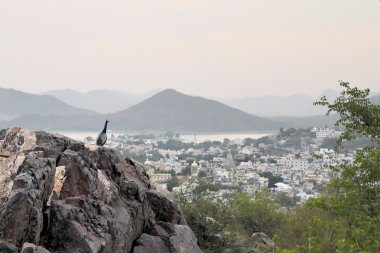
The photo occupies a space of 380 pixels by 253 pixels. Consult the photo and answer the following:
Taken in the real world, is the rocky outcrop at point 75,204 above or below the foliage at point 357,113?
below

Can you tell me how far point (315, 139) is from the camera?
176 metres

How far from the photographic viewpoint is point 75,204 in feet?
34.0

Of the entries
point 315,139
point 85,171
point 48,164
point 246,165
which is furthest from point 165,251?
point 315,139

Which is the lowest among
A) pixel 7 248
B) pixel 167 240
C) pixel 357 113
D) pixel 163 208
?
pixel 167 240

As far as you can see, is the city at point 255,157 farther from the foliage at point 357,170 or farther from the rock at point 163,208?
the foliage at point 357,170

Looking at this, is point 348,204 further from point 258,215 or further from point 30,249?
point 258,215

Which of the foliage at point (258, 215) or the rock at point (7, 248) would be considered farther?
the foliage at point (258, 215)

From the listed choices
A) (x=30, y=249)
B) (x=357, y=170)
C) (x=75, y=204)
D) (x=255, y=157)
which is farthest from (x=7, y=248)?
(x=255, y=157)

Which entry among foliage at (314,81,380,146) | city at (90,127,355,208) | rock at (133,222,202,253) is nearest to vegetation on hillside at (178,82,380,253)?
foliage at (314,81,380,146)

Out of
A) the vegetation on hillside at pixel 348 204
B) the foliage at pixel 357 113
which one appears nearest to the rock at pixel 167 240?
the vegetation on hillside at pixel 348 204

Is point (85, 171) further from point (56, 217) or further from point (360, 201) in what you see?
point (360, 201)

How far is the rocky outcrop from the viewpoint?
9.09m

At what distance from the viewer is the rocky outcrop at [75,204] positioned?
9.09 meters

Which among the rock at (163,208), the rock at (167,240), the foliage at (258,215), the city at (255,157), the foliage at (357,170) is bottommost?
the city at (255,157)
